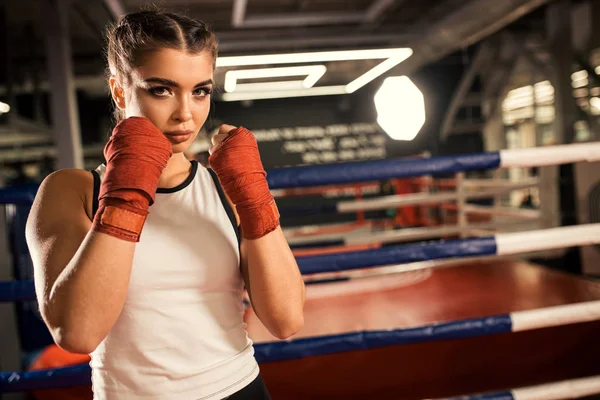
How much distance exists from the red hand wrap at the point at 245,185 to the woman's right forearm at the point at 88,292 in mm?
196

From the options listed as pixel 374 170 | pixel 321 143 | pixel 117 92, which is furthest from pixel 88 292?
pixel 321 143

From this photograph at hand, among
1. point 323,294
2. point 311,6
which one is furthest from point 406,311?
point 311,6

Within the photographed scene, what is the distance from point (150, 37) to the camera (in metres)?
0.74

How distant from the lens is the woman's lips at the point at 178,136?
764mm

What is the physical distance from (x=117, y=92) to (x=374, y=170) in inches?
28.1

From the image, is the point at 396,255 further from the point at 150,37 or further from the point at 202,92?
the point at 150,37

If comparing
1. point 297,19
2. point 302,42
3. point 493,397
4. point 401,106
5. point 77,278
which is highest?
point 297,19

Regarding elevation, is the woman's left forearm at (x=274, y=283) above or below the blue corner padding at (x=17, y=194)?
below

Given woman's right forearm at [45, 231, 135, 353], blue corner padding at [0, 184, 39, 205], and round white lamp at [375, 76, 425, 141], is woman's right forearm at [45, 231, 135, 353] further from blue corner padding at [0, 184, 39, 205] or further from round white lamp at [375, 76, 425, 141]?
round white lamp at [375, 76, 425, 141]

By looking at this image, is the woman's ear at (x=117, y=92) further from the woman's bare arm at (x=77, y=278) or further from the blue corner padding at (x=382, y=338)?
the blue corner padding at (x=382, y=338)

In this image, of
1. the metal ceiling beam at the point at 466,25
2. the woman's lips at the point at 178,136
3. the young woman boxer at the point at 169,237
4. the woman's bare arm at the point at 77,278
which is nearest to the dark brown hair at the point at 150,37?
the young woman boxer at the point at 169,237

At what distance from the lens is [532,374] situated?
1.77m

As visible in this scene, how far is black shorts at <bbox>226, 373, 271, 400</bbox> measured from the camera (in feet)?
2.57

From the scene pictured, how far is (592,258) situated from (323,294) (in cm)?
234
